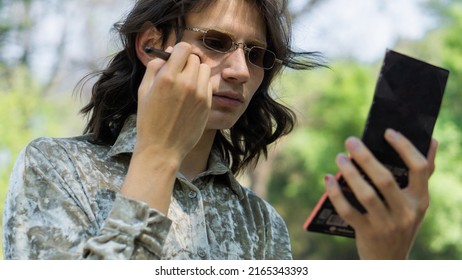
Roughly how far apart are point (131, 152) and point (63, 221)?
1.33ft

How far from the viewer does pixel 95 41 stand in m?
20.0

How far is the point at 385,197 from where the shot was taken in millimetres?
1447

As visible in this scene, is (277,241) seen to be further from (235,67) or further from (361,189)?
(361,189)

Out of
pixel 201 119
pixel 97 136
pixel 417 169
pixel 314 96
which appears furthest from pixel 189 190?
pixel 314 96

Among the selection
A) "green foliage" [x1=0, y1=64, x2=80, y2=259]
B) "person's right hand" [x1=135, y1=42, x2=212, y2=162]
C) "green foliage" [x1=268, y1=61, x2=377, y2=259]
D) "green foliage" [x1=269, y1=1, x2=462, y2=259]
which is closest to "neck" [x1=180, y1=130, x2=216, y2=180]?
"person's right hand" [x1=135, y1=42, x2=212, y2=162]

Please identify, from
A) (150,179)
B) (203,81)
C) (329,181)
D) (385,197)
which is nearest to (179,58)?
(203,81)

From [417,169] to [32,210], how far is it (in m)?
0.95

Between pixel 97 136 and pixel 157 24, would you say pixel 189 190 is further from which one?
pixel 157 24

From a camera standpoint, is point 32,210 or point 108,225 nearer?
point 108,225

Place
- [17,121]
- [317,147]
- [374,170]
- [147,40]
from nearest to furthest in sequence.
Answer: [374,170], [147,40], [17,121], [317,147]

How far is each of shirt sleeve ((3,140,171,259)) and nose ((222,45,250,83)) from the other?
54 centimetres

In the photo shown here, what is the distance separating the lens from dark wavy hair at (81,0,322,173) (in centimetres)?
244

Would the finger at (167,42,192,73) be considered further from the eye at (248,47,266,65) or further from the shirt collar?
the eye at (248,47,266,65)

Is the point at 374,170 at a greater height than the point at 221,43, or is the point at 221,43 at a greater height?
the point at 221,43
